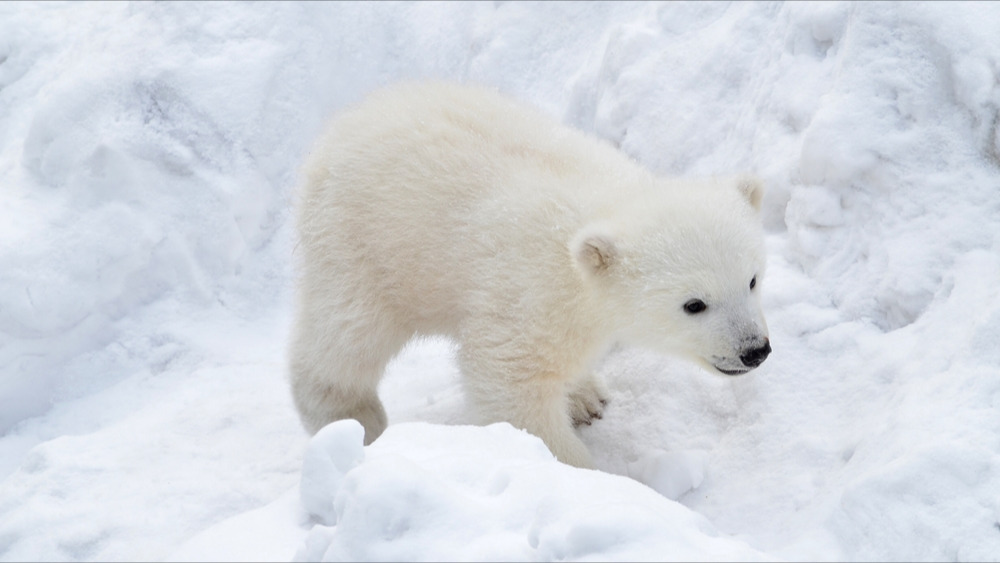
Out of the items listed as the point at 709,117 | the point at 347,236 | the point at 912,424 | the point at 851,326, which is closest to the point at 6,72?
the point at 347,236

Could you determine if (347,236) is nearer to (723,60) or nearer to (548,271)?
(548,271)

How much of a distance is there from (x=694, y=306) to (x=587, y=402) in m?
1.04

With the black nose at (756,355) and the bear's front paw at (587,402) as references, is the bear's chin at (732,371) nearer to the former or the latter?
the black nose at (756,355)

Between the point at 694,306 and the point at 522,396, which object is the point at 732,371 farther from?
the point at 522,396

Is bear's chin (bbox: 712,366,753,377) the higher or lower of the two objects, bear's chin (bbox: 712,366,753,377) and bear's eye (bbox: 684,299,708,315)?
the lower

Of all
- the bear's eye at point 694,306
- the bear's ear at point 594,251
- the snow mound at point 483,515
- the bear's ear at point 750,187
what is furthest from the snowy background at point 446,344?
the bear's ear at point 594,251

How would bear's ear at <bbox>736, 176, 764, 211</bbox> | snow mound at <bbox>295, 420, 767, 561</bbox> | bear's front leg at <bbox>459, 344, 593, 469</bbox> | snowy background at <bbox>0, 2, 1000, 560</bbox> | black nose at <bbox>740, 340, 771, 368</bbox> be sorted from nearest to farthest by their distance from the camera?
snow mound at <bbox>295, 420, 767, 561</bbox>
snowy background at <bbox>0, 2, 1000, 560</bbox>
black nose at <bbox>740, 340, 771, 368</bbox>
bear's front leg at <bbox>459, 344, 593, 469</bbox>
bear's ear at <bbox>736, 176, 764, 211</bbox>

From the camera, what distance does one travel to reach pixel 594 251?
3.70 meters

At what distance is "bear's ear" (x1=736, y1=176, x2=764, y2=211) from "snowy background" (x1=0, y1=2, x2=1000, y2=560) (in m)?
0.44

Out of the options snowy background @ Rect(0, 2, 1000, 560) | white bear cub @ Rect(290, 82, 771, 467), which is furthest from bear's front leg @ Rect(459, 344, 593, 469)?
snowy background @ Rect(0, 2, 1000, 560)

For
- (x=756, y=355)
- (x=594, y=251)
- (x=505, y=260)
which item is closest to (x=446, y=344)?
(x=505, y=260)

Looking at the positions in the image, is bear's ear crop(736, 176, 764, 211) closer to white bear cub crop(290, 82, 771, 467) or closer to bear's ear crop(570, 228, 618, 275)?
white bear cub crop(290, 82, 771, 467)

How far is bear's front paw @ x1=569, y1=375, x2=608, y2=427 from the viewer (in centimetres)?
456

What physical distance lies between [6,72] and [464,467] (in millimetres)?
5649
